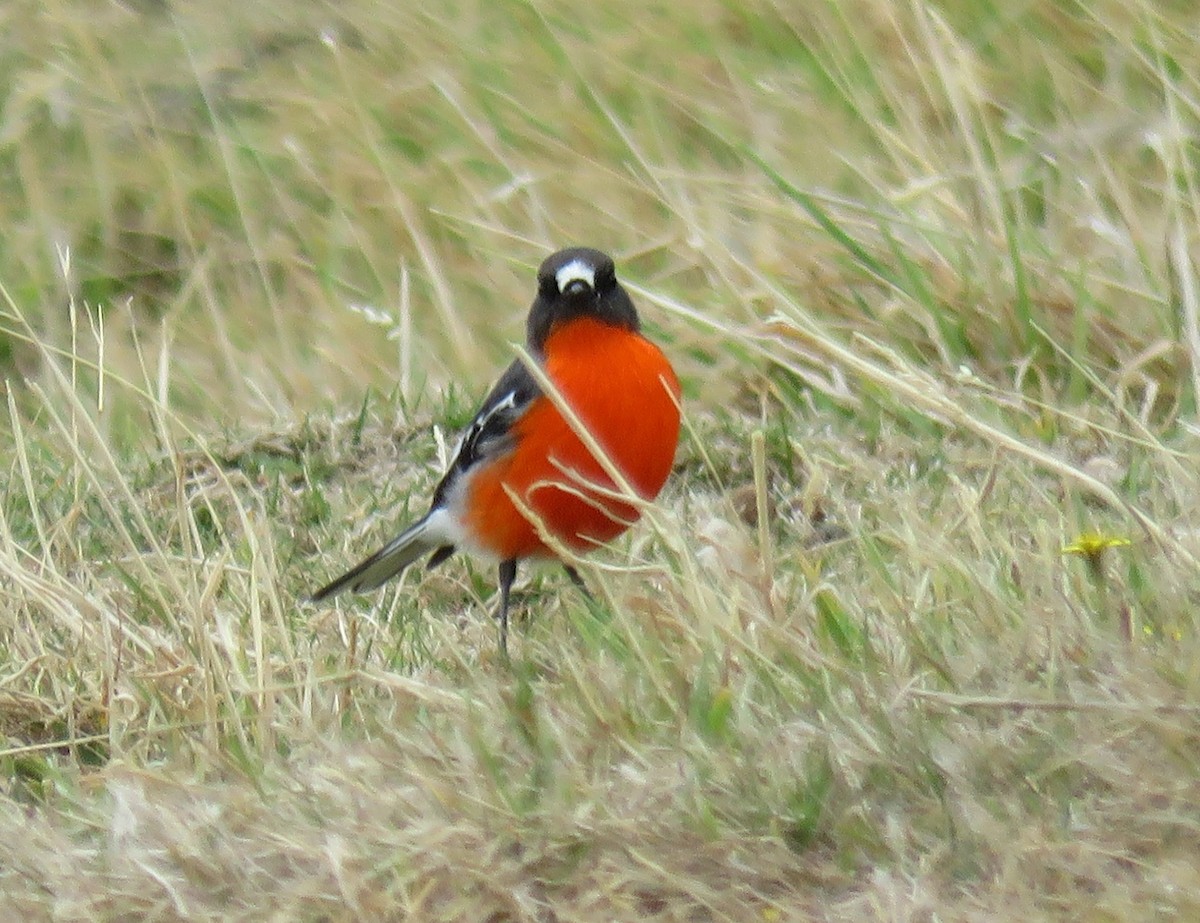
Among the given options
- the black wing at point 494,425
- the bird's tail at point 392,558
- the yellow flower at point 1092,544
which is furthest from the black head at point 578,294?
the yellow flower at point 1092,544

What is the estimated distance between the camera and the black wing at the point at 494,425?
4.81 m

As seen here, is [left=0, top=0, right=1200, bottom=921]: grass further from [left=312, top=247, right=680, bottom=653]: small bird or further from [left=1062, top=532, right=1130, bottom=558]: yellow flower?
[left=312, top=247, right=680, bottom=653]: small bird

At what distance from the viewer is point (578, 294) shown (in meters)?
4.78

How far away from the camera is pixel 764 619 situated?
308 centimetres

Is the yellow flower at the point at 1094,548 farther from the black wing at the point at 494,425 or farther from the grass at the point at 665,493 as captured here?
the black wing at the point at 494,425

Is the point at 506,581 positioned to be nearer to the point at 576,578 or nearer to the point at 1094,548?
the point at 576,578

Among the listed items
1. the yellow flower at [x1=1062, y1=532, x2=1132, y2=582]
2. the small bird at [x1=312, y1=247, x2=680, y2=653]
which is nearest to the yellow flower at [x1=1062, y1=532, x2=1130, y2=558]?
the yellow flower at [x1=1062, y1=532, x2=1132, y2=582]

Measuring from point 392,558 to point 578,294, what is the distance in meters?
0.72

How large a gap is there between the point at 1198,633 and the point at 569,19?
5086mm

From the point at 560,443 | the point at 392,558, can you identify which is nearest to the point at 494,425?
the point at 560,443

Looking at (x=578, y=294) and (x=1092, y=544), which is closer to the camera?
(x=1092, y=544)

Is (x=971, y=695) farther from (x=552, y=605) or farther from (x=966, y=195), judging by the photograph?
(x=966, y=195)

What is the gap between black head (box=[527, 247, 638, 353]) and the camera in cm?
479

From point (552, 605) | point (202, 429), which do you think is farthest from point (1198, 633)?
point (202, 429)
